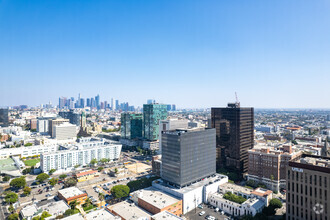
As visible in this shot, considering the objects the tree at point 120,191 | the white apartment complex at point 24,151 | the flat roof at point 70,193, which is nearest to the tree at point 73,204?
the flat roof at point 70,193

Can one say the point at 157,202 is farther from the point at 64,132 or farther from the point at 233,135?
the point at 64,132

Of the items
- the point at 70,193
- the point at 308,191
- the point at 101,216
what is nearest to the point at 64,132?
the point at 70,193

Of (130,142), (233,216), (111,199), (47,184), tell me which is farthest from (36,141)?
(233,216)

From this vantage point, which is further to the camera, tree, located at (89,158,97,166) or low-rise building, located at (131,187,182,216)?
tree, located at (89,158,97,166)

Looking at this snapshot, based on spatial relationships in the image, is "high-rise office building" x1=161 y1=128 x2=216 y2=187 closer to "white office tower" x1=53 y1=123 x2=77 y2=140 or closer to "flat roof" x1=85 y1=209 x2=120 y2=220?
"flat roof" x1=85 y1=209 x2=120 y2=220

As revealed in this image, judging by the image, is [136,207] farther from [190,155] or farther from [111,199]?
[190,155]

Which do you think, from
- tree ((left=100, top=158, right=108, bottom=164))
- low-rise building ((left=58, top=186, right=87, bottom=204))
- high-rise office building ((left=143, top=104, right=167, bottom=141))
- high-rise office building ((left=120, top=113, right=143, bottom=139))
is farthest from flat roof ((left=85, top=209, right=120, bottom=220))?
high-rise office building ((left=120, top=113, right=143, bottom=139))

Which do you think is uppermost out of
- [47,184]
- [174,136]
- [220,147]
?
[174,136]
